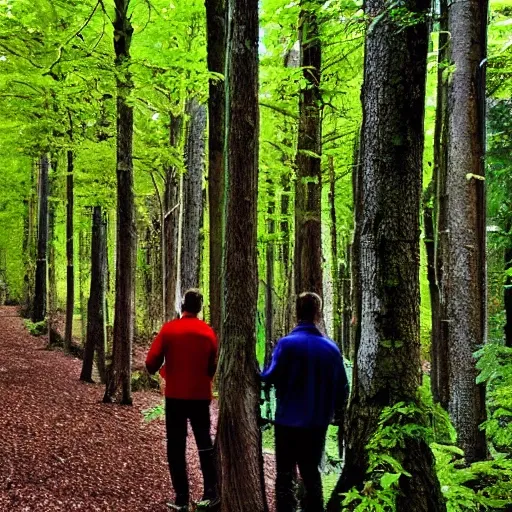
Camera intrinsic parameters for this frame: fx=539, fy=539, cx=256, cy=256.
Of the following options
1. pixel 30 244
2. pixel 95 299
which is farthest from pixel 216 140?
pixel 30 244

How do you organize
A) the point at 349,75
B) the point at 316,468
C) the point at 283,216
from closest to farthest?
1. the point at 316,468
2. the point at 349,75
3. the point at 283,216

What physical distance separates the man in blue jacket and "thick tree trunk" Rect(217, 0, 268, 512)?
21 centimetres

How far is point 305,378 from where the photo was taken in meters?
4.68

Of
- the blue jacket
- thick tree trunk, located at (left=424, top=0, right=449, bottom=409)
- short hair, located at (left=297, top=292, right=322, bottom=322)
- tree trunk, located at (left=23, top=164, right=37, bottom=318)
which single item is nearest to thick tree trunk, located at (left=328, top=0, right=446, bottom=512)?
the blue jacket

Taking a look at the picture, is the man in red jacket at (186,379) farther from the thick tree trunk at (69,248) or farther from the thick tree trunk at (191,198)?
the thick tree trunk at (69,248)

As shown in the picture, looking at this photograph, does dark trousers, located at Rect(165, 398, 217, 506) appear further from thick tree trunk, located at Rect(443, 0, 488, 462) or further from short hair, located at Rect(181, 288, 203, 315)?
thick tree trunk, located at Rect(443, 0, 488, 462)

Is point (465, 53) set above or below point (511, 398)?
above

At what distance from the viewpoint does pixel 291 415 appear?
4.66 metres

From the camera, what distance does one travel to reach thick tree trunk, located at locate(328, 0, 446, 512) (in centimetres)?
393

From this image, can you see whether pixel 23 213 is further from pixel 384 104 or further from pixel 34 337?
pixel 384 104

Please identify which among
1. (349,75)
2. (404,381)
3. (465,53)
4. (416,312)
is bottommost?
(404,381)

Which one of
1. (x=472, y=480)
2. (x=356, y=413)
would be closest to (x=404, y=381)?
(x=356, y=413)

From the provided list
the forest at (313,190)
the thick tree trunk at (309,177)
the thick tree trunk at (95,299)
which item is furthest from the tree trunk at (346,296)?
the thick tree trunk at (309,177)

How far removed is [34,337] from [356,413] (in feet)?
53.5
